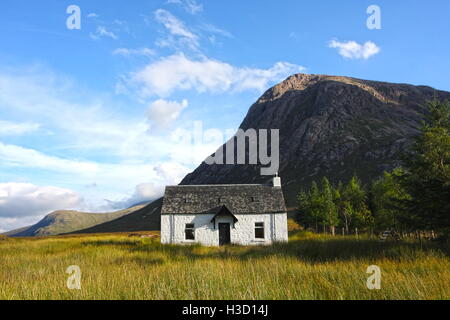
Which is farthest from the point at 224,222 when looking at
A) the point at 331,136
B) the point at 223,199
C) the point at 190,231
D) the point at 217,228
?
the point at 331,136

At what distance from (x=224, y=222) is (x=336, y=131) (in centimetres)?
13970

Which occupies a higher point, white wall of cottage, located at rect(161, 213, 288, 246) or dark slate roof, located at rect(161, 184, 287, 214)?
dark slate roof, located at rect(161, 184, 287, 214)

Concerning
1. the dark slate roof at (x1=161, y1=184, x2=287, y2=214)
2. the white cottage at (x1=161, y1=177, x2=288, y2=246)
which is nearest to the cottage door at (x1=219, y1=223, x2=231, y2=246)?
the white cottage at (x1=161, y1=177, x2=288, y2=246)

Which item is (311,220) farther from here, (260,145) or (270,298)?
(260,145)

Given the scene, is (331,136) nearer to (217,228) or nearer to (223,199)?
(223,199)

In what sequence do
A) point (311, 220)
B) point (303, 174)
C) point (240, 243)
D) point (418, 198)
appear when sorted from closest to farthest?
point (418, 198), point (240, 243), point (311, 220), point (303, 174)

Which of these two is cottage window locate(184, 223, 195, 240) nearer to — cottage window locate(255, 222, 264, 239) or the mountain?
cottage window locate(255, 222, 264, 239)

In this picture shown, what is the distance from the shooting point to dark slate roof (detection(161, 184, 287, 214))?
25.4 m

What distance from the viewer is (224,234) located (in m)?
25.0

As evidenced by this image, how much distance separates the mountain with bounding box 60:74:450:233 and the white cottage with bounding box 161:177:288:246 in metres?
81.2

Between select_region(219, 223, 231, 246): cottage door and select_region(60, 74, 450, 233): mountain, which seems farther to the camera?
select_region(60, 74, 450, 233): mountain
